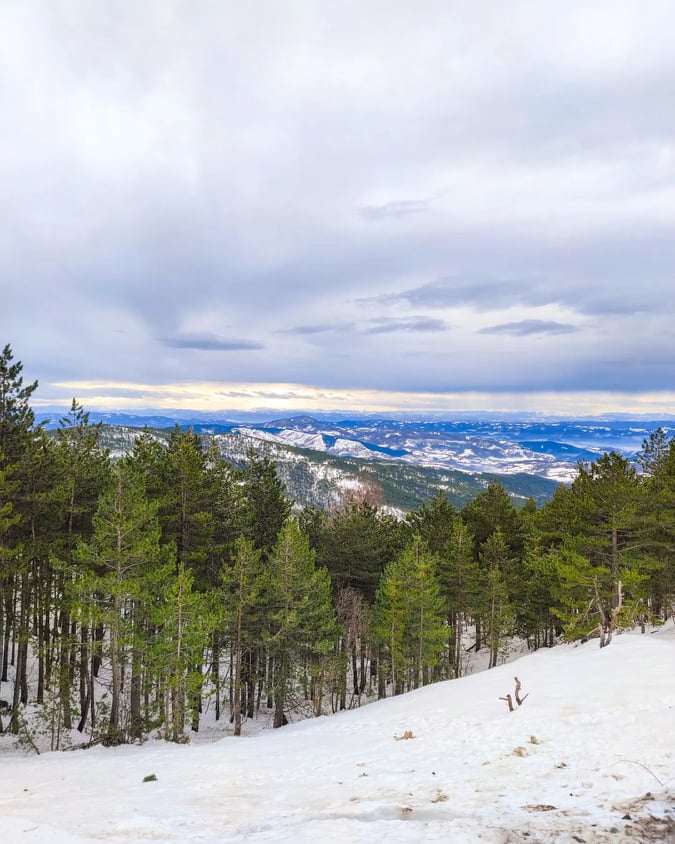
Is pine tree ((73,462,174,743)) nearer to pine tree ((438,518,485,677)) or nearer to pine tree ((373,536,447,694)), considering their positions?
pine tree ((373,536,447,694))

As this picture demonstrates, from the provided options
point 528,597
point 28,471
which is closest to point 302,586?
point 28,471

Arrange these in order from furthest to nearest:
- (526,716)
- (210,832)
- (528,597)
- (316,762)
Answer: (528,597)
(526,716)
(316,762)
(210,832)

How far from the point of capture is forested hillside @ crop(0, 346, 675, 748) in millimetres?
19703

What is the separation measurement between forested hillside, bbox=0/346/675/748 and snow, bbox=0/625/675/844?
450 cm

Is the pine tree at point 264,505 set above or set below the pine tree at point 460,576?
above

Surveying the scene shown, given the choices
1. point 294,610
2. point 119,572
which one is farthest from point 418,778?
point 294,610

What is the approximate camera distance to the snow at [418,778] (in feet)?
24.8

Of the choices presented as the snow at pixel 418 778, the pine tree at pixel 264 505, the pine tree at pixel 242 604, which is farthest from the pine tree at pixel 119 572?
the pine tree at pixel 264 505

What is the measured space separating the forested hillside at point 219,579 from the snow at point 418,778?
177 inches

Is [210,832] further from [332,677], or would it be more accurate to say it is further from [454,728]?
[332,677]

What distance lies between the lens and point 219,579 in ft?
94.7

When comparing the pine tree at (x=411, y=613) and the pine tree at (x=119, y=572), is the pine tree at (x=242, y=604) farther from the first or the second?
the pine tree at (x=411, y=613)

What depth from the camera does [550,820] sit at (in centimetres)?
732

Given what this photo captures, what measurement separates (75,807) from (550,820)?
919cm
